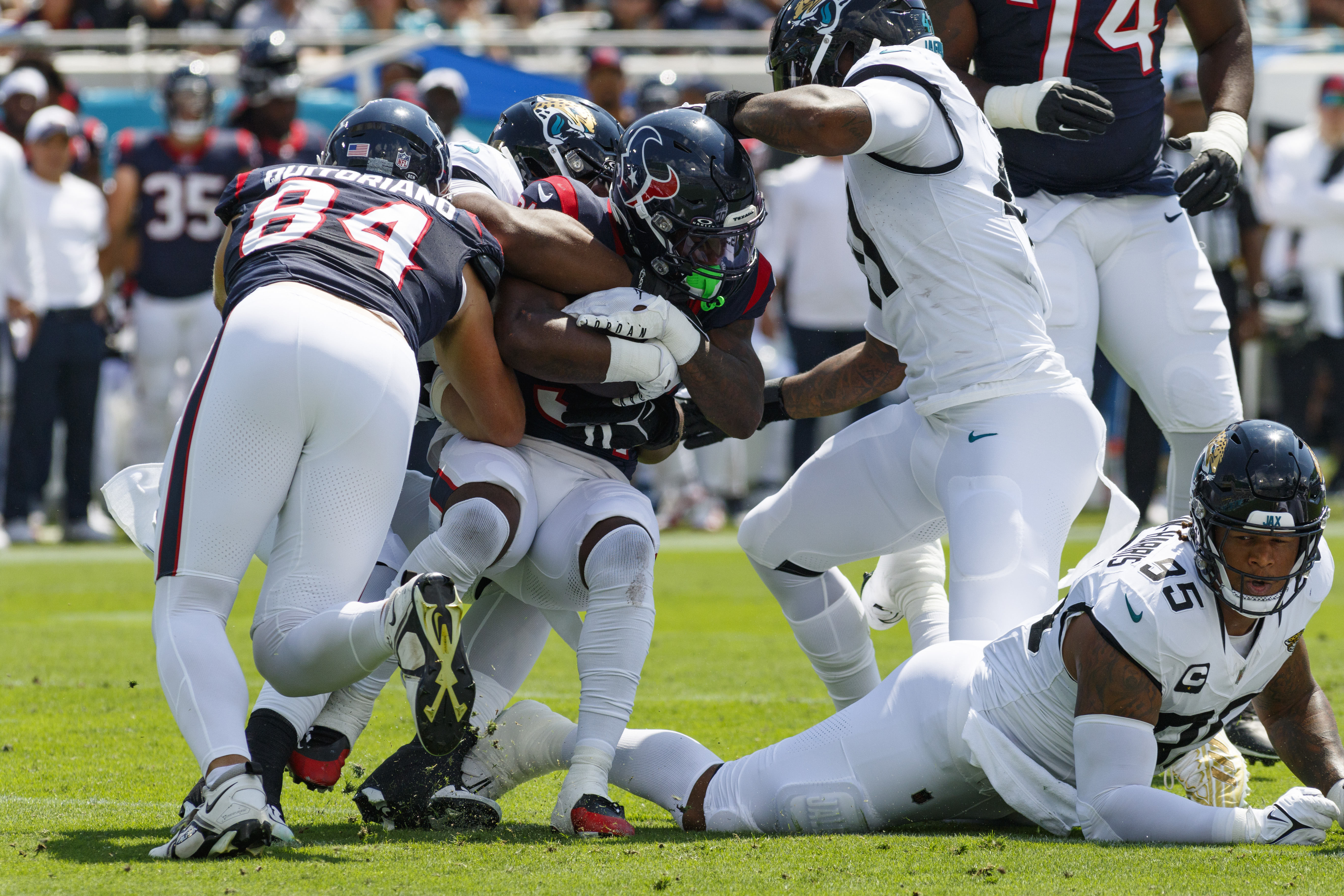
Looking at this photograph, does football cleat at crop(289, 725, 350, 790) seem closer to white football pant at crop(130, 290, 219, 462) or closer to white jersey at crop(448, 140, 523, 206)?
white jersey at crop(448, 140, 523, 206)

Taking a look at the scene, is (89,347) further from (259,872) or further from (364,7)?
(259,872)

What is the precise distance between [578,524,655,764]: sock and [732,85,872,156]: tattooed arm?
0.96 m

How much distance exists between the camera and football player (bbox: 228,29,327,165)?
30.7ft

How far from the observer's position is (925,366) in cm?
406

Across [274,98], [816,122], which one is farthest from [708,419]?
[274,98]

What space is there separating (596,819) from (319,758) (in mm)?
650

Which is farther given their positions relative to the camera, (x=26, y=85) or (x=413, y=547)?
(x=26, y=85)

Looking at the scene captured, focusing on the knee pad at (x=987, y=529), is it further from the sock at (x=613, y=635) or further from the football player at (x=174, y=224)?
the football player at (x=174, y=224)

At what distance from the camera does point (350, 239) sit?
3.44 m

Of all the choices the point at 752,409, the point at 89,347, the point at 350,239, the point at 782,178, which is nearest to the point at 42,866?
the point at 350,239

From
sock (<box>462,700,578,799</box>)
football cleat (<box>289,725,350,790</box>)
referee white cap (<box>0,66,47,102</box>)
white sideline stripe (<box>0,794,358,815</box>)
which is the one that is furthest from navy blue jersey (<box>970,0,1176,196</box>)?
referee white cap (<box>0,66,47,102</box>)

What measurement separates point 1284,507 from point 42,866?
2.44 meters

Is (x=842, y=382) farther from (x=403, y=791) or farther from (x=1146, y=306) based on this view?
(x=403, y=791)

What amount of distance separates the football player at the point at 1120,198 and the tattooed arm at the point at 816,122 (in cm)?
75
